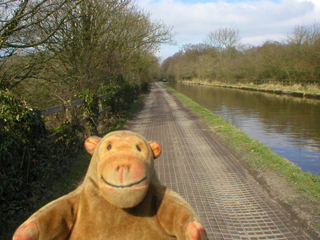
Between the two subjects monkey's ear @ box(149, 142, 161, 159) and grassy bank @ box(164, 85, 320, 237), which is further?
grassy bank @ box(164, 85, 320, 237)

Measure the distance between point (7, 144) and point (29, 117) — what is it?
767 mm

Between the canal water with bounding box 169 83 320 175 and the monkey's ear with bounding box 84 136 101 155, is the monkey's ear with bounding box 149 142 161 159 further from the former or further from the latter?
the canal water with bounding box 169 83 320 175

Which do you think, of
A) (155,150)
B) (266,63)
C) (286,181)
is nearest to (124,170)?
(155,150)

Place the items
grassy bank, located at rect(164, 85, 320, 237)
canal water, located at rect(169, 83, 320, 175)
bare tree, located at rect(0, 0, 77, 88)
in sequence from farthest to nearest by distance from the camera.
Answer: canal water, located at rect(169, 83, 320, 175), bare tree, located at rect(0, 0, 77, 88), grassy bank, located at rect(164, 85, 320, 237)

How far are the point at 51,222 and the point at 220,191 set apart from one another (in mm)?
3786

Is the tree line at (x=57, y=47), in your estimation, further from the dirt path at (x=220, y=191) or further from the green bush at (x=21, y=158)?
the dirt path at (x=220, y=191)

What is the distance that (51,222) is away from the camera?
187 cm

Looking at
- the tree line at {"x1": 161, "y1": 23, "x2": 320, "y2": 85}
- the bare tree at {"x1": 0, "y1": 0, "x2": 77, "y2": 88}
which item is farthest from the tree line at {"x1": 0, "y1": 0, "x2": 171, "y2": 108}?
the tree line at {"x1": 161, "y1": 23, "x2": 320, "y2": 85}

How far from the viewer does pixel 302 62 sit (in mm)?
29422

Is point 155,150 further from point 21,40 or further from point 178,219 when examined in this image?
point 21,40

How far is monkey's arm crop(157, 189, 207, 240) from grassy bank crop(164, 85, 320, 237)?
8.78 ft

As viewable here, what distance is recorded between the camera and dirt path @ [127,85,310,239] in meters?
3.78

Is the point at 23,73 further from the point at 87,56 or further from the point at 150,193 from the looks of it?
the point at 150,193

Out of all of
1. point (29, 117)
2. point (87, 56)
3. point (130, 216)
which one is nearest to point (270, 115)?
point (87, 56)
